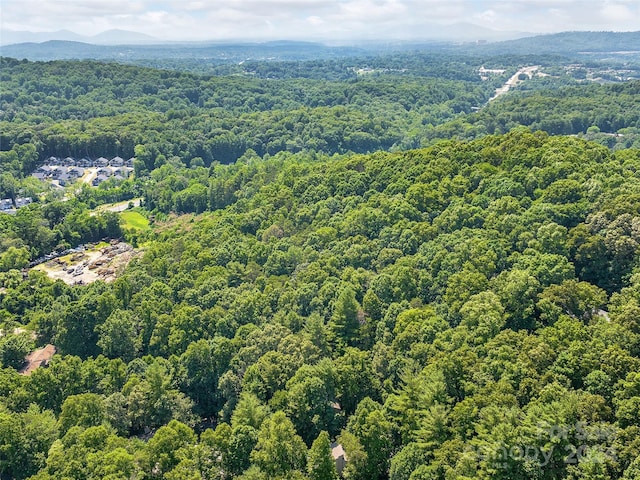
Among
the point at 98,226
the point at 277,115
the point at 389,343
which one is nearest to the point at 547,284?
the point at 389,343

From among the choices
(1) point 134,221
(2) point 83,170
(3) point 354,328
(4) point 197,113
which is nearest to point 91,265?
(1) point 134,221

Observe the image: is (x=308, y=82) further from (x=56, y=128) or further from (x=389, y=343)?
(x=389, y=343)

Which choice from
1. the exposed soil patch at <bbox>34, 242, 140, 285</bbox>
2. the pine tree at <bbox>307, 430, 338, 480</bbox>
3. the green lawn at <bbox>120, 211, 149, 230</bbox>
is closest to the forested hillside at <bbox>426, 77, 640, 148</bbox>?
the green lawn at <bbox>120, 211, 149, 230</bbox>

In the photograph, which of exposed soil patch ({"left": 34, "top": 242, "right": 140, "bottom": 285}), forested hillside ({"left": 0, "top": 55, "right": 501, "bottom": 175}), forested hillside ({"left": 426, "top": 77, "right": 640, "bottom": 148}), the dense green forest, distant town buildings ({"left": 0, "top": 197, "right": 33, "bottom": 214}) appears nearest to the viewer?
the dense green forest

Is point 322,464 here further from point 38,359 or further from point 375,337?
point 38,359

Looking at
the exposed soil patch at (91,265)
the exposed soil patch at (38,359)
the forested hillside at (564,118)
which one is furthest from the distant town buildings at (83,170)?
the forested hillside at (564,118)

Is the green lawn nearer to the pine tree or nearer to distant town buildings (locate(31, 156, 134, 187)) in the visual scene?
distant town buildings (locate(31, 156, 134, 187))

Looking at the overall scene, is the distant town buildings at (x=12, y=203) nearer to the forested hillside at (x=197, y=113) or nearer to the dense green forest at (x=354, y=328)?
the forested hillside at (x=197, y=113)
